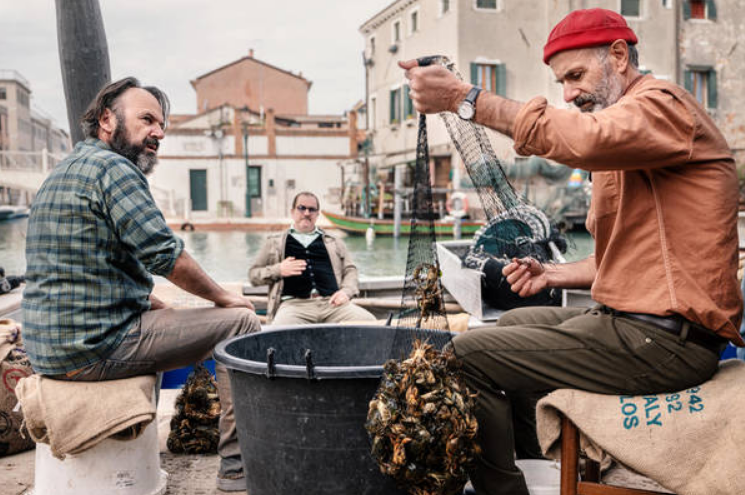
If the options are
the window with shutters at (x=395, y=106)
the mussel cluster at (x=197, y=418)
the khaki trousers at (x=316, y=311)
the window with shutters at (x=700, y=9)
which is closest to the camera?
the mussel cluster at (x=197, y=418)

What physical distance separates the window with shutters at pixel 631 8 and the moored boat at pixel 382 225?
10225mm

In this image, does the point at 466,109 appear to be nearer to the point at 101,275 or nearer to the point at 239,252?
the point at 101,275

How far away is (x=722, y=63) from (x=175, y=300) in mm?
26263

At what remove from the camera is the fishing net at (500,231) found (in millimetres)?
2828

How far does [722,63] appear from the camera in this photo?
88.1ft

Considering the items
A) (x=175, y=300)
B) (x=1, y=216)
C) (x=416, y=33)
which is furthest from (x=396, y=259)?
(x=1, y=216)

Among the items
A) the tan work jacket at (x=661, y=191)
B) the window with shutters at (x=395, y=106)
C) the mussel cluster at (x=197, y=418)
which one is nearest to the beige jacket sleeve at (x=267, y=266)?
the mussel cluster at (x=197, y=418)

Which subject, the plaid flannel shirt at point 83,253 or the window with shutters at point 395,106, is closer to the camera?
the plaid flannel shirt at point 83,253

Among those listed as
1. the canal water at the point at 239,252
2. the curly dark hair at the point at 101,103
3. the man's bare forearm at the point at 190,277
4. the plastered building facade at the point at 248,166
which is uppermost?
the plastered building facade at the point at 248,166

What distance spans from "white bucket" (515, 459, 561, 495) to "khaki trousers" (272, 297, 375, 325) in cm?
286

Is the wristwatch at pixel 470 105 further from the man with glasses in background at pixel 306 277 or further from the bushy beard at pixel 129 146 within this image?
the man with glasses in background at pixel 306 277

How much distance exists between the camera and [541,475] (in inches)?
98.0

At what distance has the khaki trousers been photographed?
5238mm

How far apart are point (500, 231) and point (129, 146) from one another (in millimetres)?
3180
